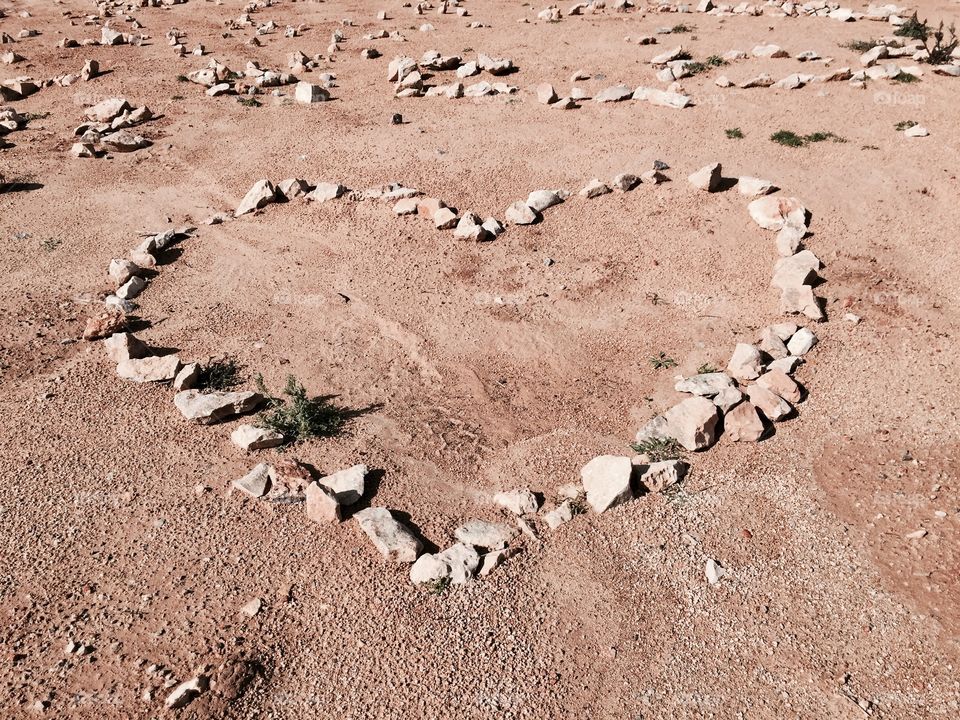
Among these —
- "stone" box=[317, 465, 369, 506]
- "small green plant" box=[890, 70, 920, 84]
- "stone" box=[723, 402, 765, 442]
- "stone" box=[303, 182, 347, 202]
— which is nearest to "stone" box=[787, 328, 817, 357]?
"stone" box=[723, 402, 765, 442]

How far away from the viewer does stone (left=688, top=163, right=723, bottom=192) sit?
439 inches

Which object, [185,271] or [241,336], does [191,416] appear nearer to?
[241,336]

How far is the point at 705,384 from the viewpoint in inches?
307

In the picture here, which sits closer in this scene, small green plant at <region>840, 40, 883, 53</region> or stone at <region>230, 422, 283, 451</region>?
stone at <region>230, 422, 283, 451</region>

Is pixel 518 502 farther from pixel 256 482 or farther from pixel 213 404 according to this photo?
pixel 213 404

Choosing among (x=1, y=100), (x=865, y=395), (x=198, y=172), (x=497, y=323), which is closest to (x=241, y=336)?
(x=497, y=323)

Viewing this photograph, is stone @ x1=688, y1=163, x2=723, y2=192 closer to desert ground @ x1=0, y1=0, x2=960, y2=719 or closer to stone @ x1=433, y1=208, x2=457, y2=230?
desert ground @ x1=0, y1=0, x2=960, y2=719

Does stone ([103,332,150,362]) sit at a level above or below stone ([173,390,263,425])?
above

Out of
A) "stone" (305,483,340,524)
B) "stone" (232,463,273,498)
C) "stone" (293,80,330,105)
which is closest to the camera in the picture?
"stone" (305,483,340,524)

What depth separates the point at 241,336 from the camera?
352 inches

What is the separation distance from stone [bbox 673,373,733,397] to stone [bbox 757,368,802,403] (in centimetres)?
38

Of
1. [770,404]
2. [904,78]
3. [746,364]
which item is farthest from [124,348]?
[904,78]

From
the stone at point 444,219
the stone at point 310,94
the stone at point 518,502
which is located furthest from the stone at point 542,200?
the stone at point 310,94

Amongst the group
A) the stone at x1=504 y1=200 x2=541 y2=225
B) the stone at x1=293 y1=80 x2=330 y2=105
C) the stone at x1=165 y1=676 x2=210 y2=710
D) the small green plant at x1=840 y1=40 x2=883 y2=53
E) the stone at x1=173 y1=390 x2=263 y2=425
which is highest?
the stone at x1=293 y1=80 x2=330 y2=105
